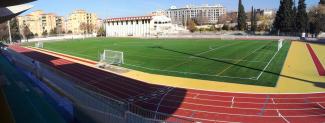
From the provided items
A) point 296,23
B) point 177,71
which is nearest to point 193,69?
→ point 177,71

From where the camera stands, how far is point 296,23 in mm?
65000

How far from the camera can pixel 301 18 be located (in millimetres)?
64312

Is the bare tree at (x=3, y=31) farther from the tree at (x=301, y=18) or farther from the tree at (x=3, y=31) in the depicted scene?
the tree at (x=301, y=18)

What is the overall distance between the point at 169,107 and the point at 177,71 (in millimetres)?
9352

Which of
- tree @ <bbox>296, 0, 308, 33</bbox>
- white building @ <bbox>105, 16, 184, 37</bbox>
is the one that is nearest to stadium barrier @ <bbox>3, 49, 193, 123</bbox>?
tree @ <bbox>296, 0, 308, 33</bbox>

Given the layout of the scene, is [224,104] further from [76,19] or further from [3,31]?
[76,19]

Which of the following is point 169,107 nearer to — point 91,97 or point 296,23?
point 91,97

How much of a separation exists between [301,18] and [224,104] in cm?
5813

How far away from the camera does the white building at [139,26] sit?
93125 millimetres

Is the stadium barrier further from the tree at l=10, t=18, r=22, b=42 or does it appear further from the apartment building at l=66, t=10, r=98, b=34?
the apartment building at l=66, t=10, r=98, b=34

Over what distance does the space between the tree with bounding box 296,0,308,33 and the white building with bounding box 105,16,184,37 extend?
132ft

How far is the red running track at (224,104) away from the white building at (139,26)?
240ft

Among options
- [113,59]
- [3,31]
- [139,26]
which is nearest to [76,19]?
[139,26]

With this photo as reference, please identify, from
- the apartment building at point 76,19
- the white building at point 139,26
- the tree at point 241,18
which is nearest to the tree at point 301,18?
the tree at point 241,18
